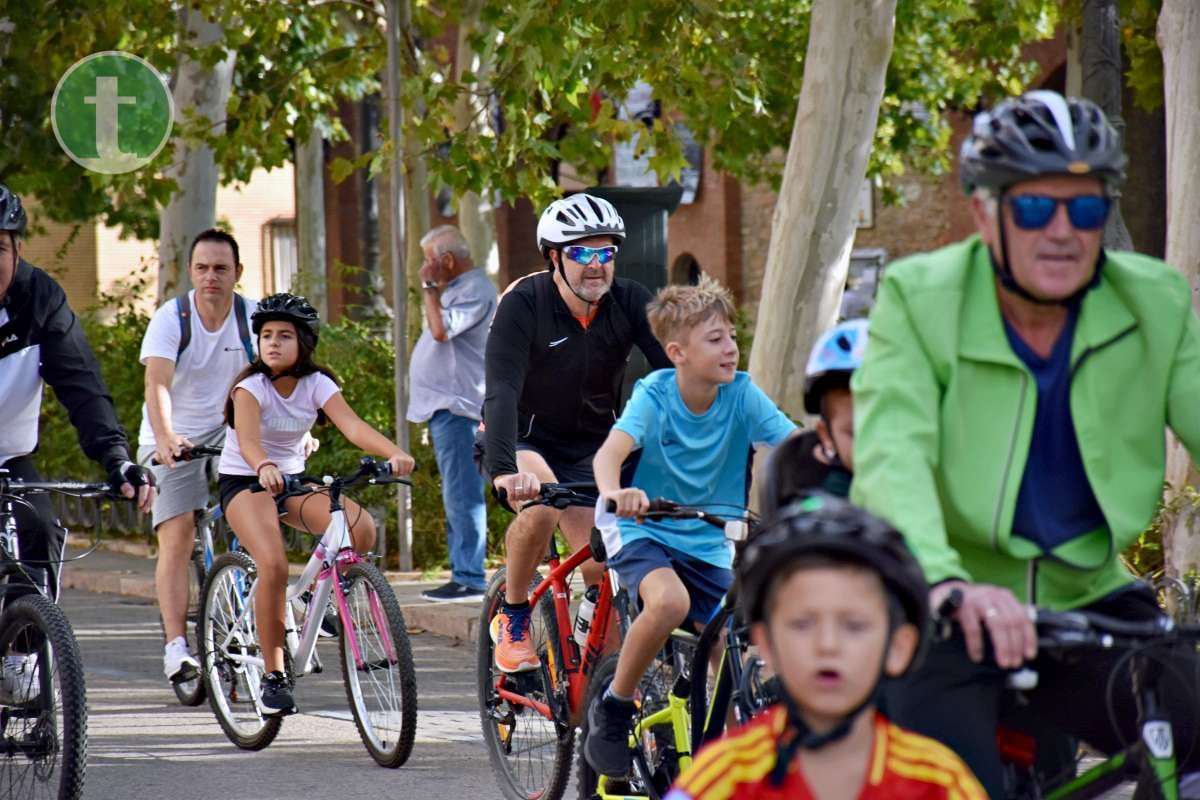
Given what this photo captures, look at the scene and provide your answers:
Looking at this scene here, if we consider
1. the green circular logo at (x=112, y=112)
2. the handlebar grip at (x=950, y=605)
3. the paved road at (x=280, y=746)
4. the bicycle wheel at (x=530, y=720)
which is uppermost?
the green circular logo at (x=112, y=112)

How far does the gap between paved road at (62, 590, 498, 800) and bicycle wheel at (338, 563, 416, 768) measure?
0.39ft

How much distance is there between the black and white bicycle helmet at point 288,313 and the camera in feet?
26.8

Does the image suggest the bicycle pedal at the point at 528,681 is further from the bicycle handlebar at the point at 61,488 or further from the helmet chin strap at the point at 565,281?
the bicycle handlebar at the point at 61,488

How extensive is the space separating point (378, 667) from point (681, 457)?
2.28 metres

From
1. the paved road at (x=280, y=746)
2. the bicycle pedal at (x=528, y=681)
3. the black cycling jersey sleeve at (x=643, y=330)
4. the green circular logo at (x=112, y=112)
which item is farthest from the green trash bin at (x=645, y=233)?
the bicycle pedal at (x=528, y=681)

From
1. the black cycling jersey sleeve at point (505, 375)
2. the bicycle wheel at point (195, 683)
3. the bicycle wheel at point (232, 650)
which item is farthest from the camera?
the bicycle wheel at point (195, 683)

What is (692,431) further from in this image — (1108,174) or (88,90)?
(88,90)

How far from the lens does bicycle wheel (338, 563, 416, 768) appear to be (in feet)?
24.6

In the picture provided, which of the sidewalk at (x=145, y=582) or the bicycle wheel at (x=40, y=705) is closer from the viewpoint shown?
the bicycle wheel at (x=40, y=705)

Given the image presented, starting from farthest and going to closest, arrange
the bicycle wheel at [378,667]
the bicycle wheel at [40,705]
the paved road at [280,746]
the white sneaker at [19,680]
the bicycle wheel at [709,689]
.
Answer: the bicycle wheel at [378,667] < the paved road at [280,746] < the white sneaker at [19,680] < the bicycle wheel at [40,705] < the bicycle wheel at [709,689]

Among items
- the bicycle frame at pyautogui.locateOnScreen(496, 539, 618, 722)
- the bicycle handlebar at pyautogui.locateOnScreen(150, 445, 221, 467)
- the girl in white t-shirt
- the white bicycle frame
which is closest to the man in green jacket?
the bicycle frame at pyautogui.locateOnScreen(496, 539, 618, 722)

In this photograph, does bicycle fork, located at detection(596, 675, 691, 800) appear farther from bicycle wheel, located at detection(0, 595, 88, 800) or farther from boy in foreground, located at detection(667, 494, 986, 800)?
boy in foreground, located at detection(667, 494, 986, 800)

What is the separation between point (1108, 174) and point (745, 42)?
1179 centimetres

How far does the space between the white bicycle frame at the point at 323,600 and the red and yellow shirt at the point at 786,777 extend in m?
4.80
